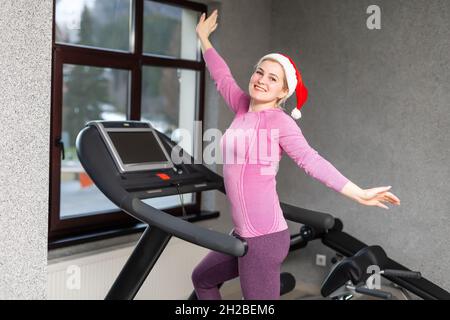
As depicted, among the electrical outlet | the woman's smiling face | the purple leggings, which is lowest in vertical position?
the electrical outlet

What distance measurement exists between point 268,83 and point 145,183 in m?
0.64

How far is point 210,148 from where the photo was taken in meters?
4.27

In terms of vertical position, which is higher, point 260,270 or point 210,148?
point 210,148

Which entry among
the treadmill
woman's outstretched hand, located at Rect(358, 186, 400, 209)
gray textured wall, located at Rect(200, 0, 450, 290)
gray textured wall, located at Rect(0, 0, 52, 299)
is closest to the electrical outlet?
gray textured wall, located at Rect(200, 0, 450, 290)

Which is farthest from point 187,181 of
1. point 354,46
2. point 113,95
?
point 113,95

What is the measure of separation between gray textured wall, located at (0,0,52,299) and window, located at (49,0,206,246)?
67.0 inches

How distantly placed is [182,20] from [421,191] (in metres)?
2.03

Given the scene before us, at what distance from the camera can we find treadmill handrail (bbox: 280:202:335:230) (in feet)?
7.85

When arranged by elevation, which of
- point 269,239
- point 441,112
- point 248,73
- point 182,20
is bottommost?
point 269,239

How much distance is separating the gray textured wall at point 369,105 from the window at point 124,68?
0.23m

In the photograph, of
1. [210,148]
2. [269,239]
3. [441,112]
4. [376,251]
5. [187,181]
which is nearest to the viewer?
[269,239]

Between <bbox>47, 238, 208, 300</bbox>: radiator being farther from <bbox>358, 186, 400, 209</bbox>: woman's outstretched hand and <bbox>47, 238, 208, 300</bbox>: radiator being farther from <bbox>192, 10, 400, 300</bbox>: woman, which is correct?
<bbox>358, 186, 400, 209</bbox>: woman's outstretched hand

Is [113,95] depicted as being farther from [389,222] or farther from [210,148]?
[389,222]

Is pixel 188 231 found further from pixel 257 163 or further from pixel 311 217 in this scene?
pixel 311 217
